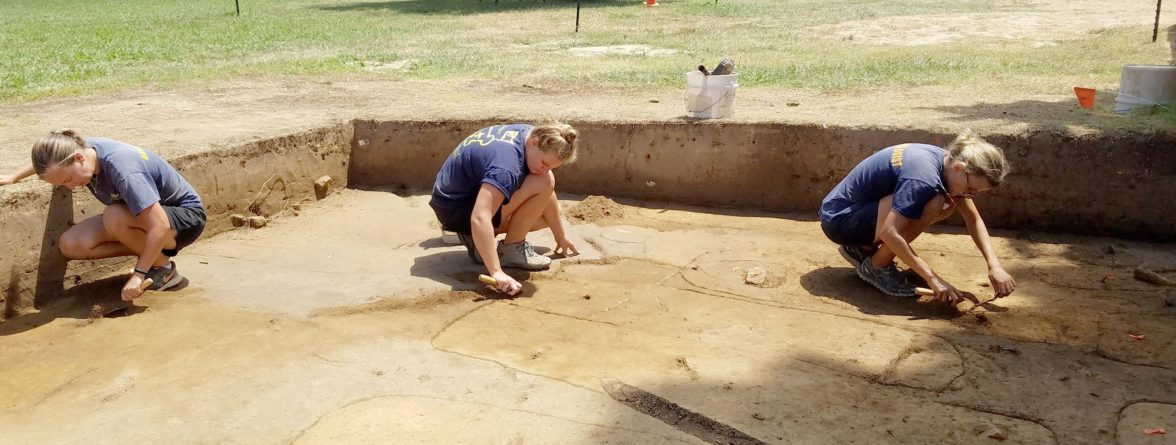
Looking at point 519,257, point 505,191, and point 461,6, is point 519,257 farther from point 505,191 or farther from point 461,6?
point 461,6

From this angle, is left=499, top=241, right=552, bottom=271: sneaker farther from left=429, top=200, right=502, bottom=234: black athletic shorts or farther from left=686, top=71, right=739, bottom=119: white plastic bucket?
left=686, top=71, right=739, bottom=119: white plastic bucket

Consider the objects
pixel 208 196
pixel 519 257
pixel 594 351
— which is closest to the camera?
pixel 594 351

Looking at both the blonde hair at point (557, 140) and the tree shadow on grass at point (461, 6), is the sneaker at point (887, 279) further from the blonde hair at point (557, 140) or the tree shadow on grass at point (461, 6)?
the tree shadow on grass at point (461, 6)

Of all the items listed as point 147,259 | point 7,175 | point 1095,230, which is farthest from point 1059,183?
point 7,175

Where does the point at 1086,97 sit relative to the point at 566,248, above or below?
above

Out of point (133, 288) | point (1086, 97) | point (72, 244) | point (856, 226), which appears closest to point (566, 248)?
point (856, 226)

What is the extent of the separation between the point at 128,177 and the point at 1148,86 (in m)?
5.83

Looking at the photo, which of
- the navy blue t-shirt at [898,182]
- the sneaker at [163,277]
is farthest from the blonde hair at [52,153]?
the navy blue t-shirt at [898,182]

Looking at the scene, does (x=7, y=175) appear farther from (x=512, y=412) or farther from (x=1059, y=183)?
(x=1059, y=183)

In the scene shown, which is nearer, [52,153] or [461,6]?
[52,153]

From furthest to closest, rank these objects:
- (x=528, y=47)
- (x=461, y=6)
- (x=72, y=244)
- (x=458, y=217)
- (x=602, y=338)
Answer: (x=461, y=6)
(x=528, y=47)
(x=458, y=217)
(x=72, y=244)
(x=602, y=338)

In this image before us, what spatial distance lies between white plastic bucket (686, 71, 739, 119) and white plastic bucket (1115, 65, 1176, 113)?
2433 mm

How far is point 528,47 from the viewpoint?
11.6m

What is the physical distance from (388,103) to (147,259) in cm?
330
